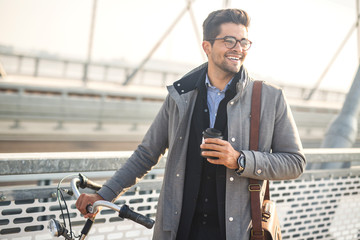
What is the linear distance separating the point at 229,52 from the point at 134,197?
3.53 feet

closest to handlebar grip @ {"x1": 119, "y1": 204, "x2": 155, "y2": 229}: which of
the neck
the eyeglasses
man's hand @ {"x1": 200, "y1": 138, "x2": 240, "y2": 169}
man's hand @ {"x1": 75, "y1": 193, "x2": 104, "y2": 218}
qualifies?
man's hand @ {"x1": 75, "y1": 193, "x2": 104, "y2": 218}

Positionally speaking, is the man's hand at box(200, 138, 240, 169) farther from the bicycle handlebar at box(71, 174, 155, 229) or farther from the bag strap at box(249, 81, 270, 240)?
the bicycle handlebar at box(71, 174, 155, 229)

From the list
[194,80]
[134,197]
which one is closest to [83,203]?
[134,197]

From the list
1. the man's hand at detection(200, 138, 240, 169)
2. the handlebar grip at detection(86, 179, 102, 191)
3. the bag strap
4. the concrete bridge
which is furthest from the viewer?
the concrete bridge

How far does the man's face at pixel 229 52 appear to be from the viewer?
1780 millimetres

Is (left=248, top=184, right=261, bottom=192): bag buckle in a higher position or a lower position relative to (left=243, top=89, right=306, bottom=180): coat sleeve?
lower

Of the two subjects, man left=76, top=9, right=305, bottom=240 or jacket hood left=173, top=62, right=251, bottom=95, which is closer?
man left=76, top=9, right=305, bottom=240

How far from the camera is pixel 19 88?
28.2ft

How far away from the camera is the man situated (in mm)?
1617

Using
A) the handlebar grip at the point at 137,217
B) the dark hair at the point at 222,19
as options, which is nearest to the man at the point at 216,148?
the dark hair at the point at 222,19

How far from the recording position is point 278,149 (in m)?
1.68

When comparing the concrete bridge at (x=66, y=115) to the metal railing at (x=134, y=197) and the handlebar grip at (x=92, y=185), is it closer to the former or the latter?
the metal railing at (x=134, y=197)

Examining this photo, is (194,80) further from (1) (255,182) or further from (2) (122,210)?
(2) (122,210)

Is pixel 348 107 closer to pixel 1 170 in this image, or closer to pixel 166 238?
pixel 166 238
